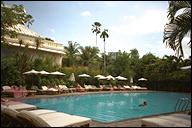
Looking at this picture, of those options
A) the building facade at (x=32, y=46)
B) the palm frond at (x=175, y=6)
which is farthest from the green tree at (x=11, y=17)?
the building facade at (x=32, y=46)

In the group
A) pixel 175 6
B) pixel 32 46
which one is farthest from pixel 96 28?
pixel 175 6

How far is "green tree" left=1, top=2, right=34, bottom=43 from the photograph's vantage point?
33.4ft

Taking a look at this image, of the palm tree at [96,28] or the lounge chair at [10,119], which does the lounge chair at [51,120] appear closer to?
the lounge chair at [10,119]

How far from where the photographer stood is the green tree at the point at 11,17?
33.4 feet

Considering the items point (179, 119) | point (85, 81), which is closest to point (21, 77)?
point (85, 81)

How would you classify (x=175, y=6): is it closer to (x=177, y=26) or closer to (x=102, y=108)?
(x=177, y=26)

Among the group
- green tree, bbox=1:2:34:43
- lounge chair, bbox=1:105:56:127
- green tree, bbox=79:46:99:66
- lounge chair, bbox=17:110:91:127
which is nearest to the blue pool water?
lounge chair, bbox=17:110:91:127

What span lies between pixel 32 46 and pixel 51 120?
18.8 metres

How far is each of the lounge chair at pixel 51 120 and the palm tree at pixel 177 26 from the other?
3.20 meters

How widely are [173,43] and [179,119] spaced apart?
204 centimetres

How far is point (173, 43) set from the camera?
5414 mm

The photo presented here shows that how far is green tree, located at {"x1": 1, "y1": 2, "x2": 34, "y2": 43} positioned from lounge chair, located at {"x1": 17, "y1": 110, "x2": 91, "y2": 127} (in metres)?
6.00

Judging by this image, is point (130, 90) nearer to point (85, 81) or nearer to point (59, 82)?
point (85, 81)

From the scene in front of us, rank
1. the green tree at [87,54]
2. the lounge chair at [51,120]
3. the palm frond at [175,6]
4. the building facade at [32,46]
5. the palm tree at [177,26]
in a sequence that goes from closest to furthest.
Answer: the lounge chair at [51,120]
the palm tree at [177,26]
the palm frond at [175,6]
the building facade at [32,46]
the green tree at [87,54]
